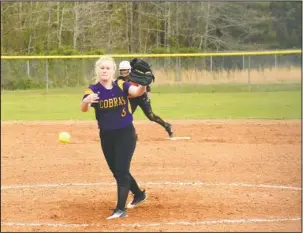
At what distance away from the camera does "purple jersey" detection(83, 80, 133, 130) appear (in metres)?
6.36

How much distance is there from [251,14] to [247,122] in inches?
642

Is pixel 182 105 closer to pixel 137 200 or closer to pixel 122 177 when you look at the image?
pixel 137 200

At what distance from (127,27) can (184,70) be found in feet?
18.7

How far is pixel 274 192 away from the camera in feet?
26.2

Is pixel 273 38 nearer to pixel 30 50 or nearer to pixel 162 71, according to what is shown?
pixel 162 71

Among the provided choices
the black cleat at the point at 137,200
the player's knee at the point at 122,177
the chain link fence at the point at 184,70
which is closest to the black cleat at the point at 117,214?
the player's knee at the point at 122,177

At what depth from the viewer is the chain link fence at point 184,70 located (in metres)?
30.0

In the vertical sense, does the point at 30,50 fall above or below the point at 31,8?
below

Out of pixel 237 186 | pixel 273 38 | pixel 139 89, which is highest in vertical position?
pixel 273 38

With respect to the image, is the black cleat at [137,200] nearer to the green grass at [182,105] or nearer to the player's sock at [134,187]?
the player's sock at [134,187]

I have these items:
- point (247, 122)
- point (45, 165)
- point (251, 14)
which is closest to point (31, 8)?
point (251, 14)

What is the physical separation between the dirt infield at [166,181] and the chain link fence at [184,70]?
14816 mm

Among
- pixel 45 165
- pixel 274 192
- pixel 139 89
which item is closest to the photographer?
pixel 139 89

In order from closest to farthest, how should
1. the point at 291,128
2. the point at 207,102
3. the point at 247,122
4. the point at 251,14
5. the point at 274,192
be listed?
the point at 274,192, the point at 291,128, the point at 247,122, the point at 207,102, the point at 251,14
